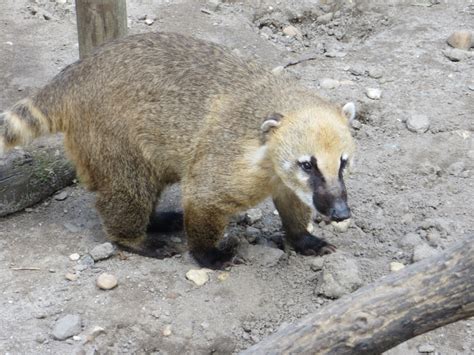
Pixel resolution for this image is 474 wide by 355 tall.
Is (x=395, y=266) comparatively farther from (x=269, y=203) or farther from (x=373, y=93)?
(x=373, y=93)

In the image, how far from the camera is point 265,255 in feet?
15.1

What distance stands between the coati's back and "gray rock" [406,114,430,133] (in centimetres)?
173

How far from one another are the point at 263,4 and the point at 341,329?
217 inches

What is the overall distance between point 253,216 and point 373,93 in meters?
1.80

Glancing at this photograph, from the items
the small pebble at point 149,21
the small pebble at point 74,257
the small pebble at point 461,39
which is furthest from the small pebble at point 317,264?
the small pebble at point 149,21

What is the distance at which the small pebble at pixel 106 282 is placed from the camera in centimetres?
423

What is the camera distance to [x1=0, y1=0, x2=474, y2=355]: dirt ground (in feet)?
13.1

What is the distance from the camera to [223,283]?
14.3ft

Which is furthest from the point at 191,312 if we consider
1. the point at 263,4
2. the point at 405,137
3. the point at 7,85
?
the point at 263,4

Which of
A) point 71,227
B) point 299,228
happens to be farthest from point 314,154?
point 71,227

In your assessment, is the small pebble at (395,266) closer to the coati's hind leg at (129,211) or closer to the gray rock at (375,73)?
the coati's hind leg at (129,211)

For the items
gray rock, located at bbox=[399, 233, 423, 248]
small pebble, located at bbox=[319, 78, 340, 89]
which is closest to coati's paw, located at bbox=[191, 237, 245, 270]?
gray rock, located at bbox=[399, 233, 423, 248]

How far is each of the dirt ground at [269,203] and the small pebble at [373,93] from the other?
Result: 38 mm

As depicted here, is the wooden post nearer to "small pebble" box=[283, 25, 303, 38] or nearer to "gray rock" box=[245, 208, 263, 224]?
"gray rock" box=[245, 208, 263, 224]
